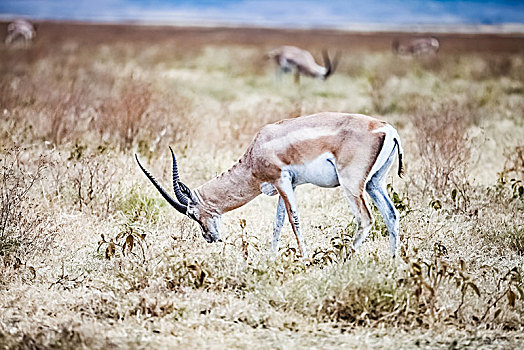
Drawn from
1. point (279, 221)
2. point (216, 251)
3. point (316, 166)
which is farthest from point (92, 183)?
point (316, 166)

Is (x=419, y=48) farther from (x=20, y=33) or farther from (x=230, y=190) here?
(x=230, y=190)

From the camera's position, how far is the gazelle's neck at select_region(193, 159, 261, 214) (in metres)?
5.63

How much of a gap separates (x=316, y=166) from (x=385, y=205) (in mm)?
652

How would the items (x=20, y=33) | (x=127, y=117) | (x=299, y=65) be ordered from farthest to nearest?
(x=20, y=33) < (x=299, y=65) < (x=127, y=117)

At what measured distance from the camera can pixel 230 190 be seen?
5695 millimetres

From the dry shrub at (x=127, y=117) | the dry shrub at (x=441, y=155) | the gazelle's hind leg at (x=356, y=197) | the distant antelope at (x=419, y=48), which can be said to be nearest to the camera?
the gazelle's hind leg at (x=356, y=197)

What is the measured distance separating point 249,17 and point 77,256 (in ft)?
350

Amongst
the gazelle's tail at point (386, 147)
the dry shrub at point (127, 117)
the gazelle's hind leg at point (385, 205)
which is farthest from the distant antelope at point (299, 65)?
the gazelle's tail at point (386, 147)

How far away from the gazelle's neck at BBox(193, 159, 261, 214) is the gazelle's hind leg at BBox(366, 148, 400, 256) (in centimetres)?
88

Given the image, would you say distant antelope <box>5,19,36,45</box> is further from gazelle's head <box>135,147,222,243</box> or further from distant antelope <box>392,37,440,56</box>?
gazelle's head <box>135,147,222,243</box>


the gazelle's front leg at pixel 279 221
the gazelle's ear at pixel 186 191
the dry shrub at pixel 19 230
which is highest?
the gazelle's ear at pixel 186 191

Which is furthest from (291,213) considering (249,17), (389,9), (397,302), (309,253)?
(389,9)

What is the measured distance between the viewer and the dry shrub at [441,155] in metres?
7.25

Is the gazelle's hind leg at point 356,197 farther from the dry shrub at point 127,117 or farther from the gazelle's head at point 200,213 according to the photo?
the dry shrub at point 127,117
